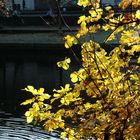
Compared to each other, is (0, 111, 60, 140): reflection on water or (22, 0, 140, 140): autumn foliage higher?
(0, 111, 60, 140): reflection on water

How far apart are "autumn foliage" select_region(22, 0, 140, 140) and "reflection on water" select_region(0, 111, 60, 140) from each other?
459 inches

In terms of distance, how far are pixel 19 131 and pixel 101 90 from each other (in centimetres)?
1319

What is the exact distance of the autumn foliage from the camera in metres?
5.17

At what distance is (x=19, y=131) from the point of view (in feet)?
59.9

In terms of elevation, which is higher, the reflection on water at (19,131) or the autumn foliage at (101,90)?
the reflection on water at (19,131)

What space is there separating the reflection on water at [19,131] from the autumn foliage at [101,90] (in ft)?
38.3

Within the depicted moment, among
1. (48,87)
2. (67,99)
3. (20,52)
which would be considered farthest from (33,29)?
(67,99)

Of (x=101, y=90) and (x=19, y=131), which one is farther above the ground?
(x=19, y=131)

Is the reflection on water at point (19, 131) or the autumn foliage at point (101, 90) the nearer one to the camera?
the autumn foliage at point (101, 90)

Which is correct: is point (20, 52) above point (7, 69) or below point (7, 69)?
above

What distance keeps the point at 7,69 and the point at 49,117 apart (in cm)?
2861

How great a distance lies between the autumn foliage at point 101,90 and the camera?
17.0 feet

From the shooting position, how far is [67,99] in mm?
5422

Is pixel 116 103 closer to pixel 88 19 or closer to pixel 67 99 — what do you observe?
pixel 67 99
